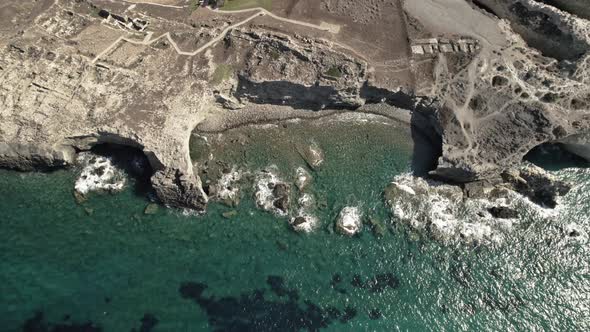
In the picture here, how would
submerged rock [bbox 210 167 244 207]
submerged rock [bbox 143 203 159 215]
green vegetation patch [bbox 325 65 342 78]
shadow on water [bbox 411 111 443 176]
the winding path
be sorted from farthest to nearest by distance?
the winding path < shadow on water [bbox 411 111 443 176] < green vegetation patch [bbox 325 65 342 78] < submerged rock [bbox 210 167 244 207] < submerged rock [bbox 143 203 159 215]

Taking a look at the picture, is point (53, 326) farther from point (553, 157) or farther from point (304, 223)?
point (553, 157)

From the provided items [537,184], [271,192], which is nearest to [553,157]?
[537,184]

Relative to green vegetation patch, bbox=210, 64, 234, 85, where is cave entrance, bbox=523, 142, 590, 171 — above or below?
below

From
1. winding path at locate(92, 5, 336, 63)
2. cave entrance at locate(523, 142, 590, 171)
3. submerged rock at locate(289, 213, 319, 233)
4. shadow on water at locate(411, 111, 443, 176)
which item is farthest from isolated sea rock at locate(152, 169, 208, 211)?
cave entrance at locate(523, 142, 590, 171)

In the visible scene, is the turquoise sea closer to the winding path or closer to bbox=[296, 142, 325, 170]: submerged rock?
bbox=[296, 142, 325, 170]: submerged rock

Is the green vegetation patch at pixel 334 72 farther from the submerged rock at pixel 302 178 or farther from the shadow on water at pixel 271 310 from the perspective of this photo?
the shadow on water at pixel 271 310

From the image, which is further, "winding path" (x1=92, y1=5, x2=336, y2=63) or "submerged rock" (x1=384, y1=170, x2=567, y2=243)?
"winding path" (x1=92, y1=5, x2=336, y2=63)

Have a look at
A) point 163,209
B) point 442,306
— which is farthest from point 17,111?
point 442,306
